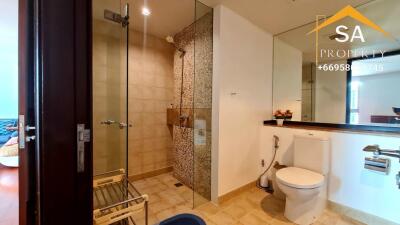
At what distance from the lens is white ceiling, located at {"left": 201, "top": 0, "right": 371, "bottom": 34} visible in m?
1.88

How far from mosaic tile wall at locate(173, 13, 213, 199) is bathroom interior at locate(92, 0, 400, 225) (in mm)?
17

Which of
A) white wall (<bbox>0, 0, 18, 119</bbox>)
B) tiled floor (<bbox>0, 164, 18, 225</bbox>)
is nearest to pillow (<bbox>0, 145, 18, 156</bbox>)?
tiled floor (<bbox>0, 164, 18, 225</bbox>)

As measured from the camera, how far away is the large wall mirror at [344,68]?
190 centimetres

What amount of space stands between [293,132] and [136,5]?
2.46 m

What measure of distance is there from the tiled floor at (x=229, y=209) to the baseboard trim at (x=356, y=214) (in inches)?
2.9

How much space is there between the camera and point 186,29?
2539 mm

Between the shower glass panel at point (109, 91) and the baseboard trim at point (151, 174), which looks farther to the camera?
the baseboard trim at point (151, 174)

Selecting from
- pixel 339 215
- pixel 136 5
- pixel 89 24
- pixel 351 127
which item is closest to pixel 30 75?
pixel 89 24

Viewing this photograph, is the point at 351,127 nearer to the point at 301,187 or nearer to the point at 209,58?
the point at 301,187

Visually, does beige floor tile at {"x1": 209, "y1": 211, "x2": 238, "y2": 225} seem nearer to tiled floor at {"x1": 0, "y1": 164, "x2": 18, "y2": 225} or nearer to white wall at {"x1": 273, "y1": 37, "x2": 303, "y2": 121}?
white wall at {"x1": 273, "y1": 37, "x2": 303, "y2": 121}

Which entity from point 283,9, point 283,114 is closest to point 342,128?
point 283,114

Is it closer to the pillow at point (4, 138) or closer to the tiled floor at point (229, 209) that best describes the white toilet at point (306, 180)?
the tiled floor at point (229, 209)

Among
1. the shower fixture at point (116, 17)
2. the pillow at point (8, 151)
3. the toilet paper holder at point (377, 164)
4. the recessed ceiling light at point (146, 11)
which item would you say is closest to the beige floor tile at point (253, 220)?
the toilet paper holder at point (377, 164)

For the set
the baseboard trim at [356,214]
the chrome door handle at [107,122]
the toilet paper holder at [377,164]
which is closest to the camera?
the chrome door handle at [107,122]
